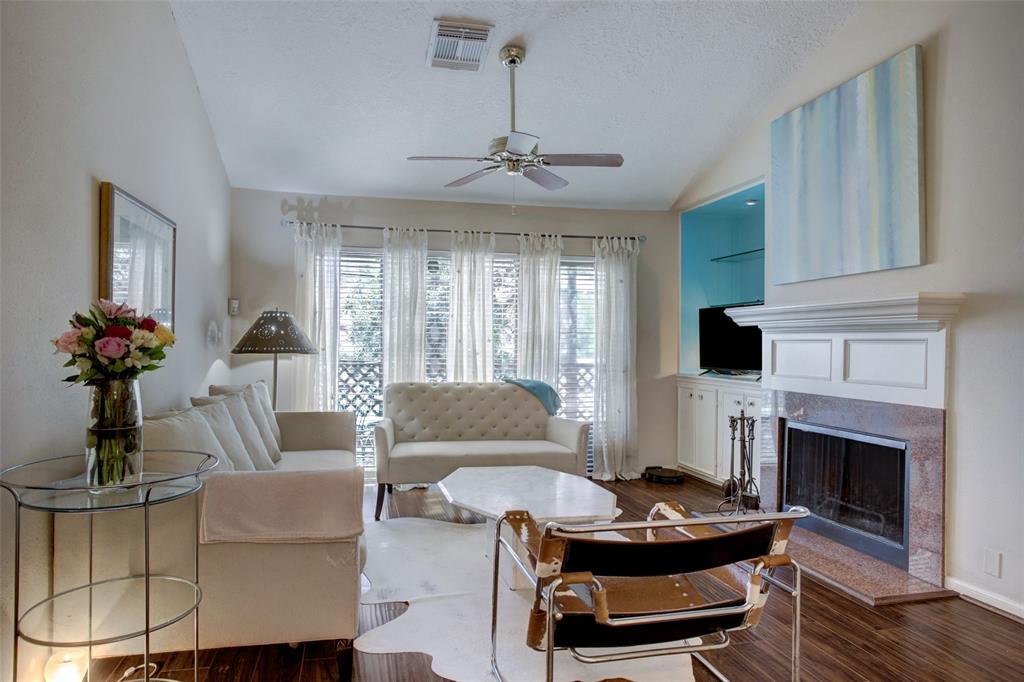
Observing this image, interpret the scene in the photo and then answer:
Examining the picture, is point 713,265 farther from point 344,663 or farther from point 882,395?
point 344,663

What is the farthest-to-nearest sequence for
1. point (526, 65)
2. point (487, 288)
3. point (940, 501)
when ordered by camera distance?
point (487, 288), point (526, 65), point (940, 501)

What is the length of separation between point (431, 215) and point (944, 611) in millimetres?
4560

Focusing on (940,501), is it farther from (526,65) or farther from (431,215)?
(431,215)

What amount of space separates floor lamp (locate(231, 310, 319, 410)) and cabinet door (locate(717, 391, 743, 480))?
134 inches

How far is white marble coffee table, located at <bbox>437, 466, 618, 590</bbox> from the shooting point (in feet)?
9.66

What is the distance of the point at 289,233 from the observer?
17.3 feet

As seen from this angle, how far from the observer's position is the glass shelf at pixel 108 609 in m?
2.04

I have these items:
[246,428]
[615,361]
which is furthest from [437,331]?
[246,428]

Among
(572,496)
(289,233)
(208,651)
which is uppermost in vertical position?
(289,233)

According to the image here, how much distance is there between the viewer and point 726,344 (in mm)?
5406

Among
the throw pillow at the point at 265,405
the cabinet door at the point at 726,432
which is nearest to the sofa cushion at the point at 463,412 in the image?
the throw pillow at the point at 265,405

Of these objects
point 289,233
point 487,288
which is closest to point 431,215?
point 487,288

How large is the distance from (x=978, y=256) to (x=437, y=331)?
12.8 ft

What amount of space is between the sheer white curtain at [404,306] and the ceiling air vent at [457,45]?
1.83 m
